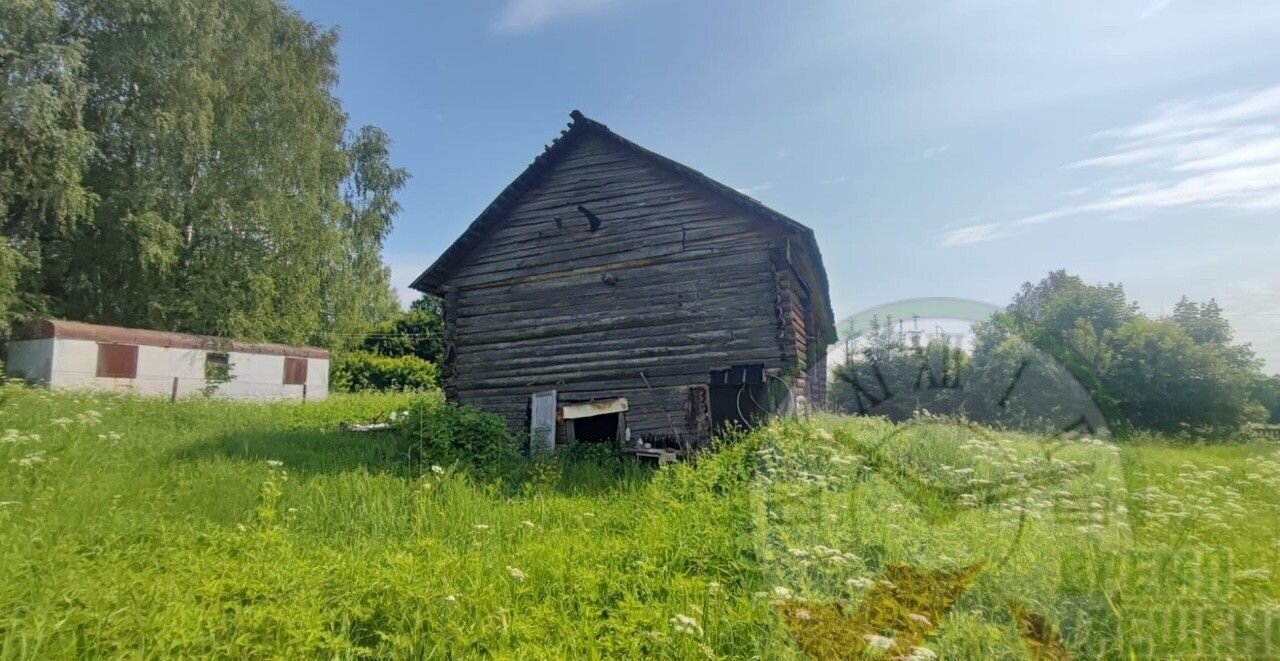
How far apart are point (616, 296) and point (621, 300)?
14 cm

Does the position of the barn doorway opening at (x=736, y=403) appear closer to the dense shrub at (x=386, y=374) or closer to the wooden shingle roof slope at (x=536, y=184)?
the wooden shingle roof slope at (x=536, y=184)

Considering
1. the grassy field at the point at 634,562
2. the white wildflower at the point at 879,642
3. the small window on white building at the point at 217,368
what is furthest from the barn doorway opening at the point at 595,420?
the small window on white building at the point at 217,368

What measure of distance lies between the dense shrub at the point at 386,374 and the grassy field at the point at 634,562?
2343cm

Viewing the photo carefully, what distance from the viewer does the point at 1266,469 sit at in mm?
7414

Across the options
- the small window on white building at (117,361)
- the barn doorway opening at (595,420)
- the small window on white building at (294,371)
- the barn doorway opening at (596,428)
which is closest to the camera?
the barn doorway opening at (595,420)

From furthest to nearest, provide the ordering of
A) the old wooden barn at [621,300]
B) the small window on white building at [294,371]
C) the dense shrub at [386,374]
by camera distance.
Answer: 1. the dense shrub at [386,374]
2. the small window on white building at [294,371]
3. the old wooden barn at [621,300]

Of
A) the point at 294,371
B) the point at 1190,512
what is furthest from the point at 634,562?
the point at 294,371

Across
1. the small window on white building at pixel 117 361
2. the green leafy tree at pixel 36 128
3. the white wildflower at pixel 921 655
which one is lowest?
the white wildflower at pixel 921 655

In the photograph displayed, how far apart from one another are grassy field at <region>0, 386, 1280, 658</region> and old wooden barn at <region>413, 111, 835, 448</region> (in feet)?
10.2

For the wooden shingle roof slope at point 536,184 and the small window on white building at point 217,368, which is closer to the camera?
the wooden shingle roof slope at point 536,184

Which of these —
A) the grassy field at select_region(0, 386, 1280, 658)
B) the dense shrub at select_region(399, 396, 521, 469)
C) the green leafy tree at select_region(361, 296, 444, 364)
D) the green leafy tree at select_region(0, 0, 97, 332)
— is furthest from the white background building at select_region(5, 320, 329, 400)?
the dense shrub at select_region(399, 396, 521, 469)

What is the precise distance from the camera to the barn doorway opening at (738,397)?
10.8 meters

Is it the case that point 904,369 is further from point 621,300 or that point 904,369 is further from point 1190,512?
point 1190,512

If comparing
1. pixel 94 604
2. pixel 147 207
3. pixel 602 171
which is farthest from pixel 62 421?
pixel 147 207
